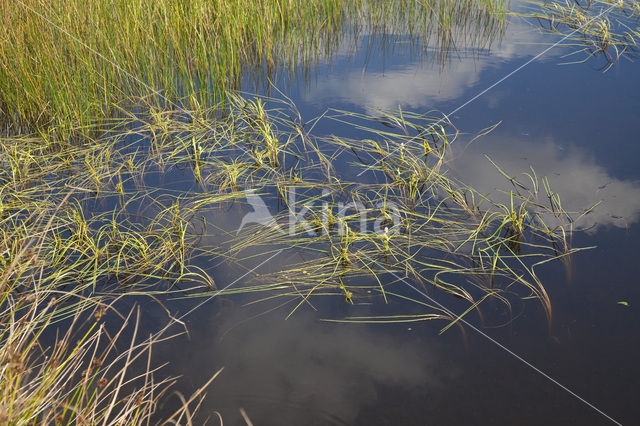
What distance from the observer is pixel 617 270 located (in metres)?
2.15

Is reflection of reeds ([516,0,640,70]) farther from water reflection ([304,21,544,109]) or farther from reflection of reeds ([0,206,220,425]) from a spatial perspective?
reflection of reeds ([0,206,220,425])

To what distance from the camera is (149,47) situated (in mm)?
3676

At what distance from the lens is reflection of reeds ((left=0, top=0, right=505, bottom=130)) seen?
3.20m

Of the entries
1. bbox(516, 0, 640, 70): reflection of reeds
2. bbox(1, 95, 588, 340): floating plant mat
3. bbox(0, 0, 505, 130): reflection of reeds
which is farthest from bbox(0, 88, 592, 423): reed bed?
bbox(516, 0, 640, 70): reflection of reeds

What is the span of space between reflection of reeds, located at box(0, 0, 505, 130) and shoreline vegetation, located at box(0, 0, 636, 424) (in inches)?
0.7

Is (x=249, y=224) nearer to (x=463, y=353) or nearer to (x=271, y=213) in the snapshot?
(x=271, y=213)

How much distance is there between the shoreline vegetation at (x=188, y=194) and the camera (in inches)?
77.0

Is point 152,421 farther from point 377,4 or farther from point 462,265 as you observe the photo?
point 377,4

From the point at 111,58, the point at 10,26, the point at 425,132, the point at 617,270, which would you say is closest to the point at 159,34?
the point at 111,58

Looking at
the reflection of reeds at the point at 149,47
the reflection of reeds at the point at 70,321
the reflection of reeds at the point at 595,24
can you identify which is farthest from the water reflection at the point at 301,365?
the reflection of reeds at the point at 595,24

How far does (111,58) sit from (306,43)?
1586mm

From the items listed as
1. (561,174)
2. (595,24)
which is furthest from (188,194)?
(595,24)

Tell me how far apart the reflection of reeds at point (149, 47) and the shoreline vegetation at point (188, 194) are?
2 centimetres

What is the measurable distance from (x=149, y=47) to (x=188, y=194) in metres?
1.54
